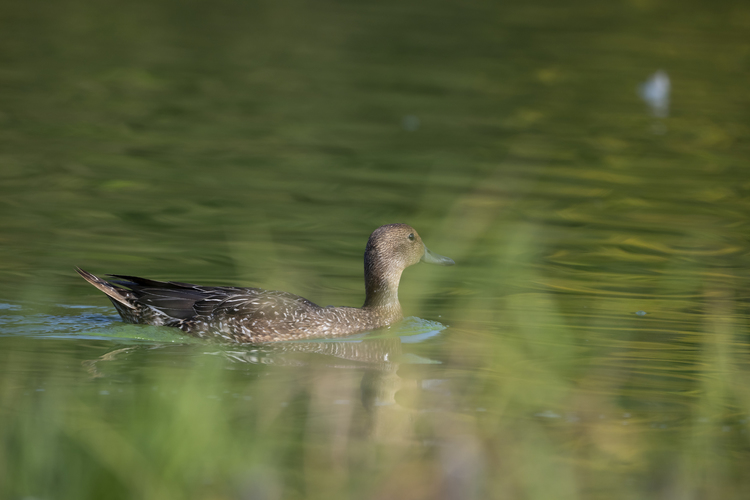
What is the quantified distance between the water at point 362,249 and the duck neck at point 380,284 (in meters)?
0.25

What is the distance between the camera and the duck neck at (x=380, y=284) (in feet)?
26.1

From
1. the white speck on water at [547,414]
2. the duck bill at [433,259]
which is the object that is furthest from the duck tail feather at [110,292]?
the white speck on water at [547,414]

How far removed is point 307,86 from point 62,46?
4.67 meters

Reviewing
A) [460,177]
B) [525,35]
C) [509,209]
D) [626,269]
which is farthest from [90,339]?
[525,35]

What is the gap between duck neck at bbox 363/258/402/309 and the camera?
7.96 metres

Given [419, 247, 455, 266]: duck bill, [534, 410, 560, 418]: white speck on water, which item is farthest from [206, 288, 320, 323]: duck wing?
[534, 410, 560, 418]: white speck on water

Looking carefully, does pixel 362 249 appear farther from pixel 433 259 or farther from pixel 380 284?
pixel 380 284

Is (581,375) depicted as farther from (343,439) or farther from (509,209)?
(509,209)

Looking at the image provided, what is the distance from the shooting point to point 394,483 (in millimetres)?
4875

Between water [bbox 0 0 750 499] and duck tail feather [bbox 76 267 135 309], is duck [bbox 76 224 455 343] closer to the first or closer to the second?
duck tail feather [bbox 76 267 135 309]

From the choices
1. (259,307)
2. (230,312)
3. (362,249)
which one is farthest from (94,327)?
(362,249)

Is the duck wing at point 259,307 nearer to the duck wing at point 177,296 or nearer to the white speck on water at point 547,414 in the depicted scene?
the duck wing at point 177,296

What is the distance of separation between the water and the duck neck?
25 centimetres

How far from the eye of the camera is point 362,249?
9.65 m
